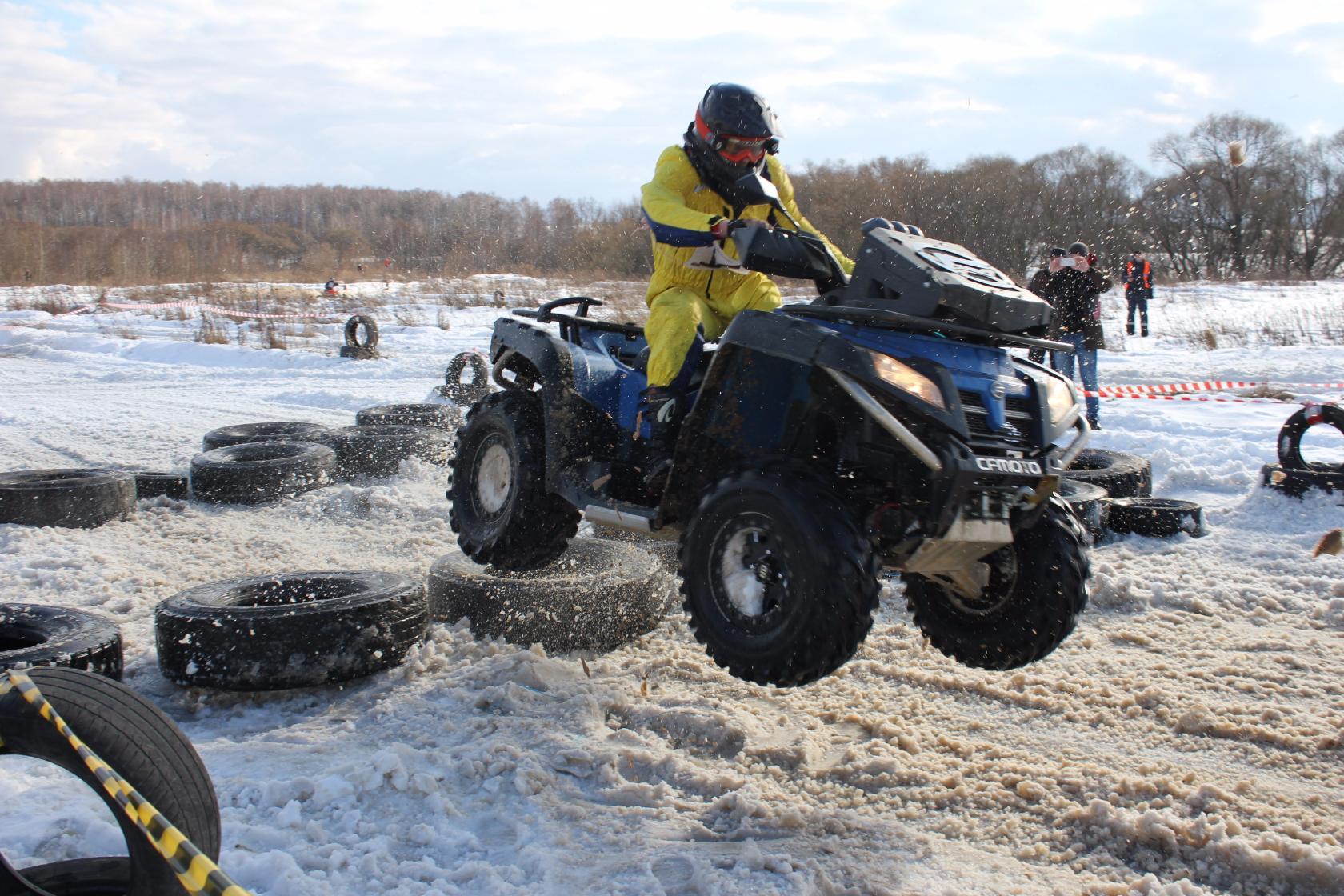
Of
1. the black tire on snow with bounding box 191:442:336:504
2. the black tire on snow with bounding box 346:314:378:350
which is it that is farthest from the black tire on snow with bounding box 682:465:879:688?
the black tire on snow with bounding box 346:314:378:350

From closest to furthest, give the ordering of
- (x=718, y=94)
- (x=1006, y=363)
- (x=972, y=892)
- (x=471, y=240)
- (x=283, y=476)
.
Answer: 1. (x=972, y=892)
2. (x=1006, y=363)
3. (x=718, y=94)
4. (x=283, y=476)
5. (x=471, y=240)

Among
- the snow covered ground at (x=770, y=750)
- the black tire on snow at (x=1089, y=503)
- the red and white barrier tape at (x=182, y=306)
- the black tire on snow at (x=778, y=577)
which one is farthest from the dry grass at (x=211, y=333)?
the black tire on snow at (x=778, y=577)

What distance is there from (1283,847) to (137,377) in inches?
677

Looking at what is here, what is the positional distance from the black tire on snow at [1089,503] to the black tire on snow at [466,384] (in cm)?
695

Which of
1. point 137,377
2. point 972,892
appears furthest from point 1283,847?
point 137,377

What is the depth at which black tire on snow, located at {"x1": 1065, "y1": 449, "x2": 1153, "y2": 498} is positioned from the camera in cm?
881

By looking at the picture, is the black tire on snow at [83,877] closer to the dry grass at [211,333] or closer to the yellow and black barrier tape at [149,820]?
the yellow and black barrier tape at [149,820]

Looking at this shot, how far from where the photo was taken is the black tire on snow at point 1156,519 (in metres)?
7.99

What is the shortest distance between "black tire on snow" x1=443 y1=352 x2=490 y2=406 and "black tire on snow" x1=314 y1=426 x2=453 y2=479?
2.31 metres

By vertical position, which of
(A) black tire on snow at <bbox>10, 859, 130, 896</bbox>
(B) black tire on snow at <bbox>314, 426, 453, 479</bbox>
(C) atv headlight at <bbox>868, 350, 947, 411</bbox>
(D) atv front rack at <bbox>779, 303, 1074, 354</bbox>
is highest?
(D) atv front rack at <bbox>779, 303, 1074, 354</bbox>

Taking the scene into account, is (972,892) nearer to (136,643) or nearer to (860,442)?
(860,442)

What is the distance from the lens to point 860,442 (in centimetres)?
371

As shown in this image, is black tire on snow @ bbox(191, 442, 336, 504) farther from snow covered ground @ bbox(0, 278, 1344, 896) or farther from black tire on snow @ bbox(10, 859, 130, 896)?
black tire on snow @ bbox(10, 859, 130, 896)

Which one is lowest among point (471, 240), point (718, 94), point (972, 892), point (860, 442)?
point (972, 892)
